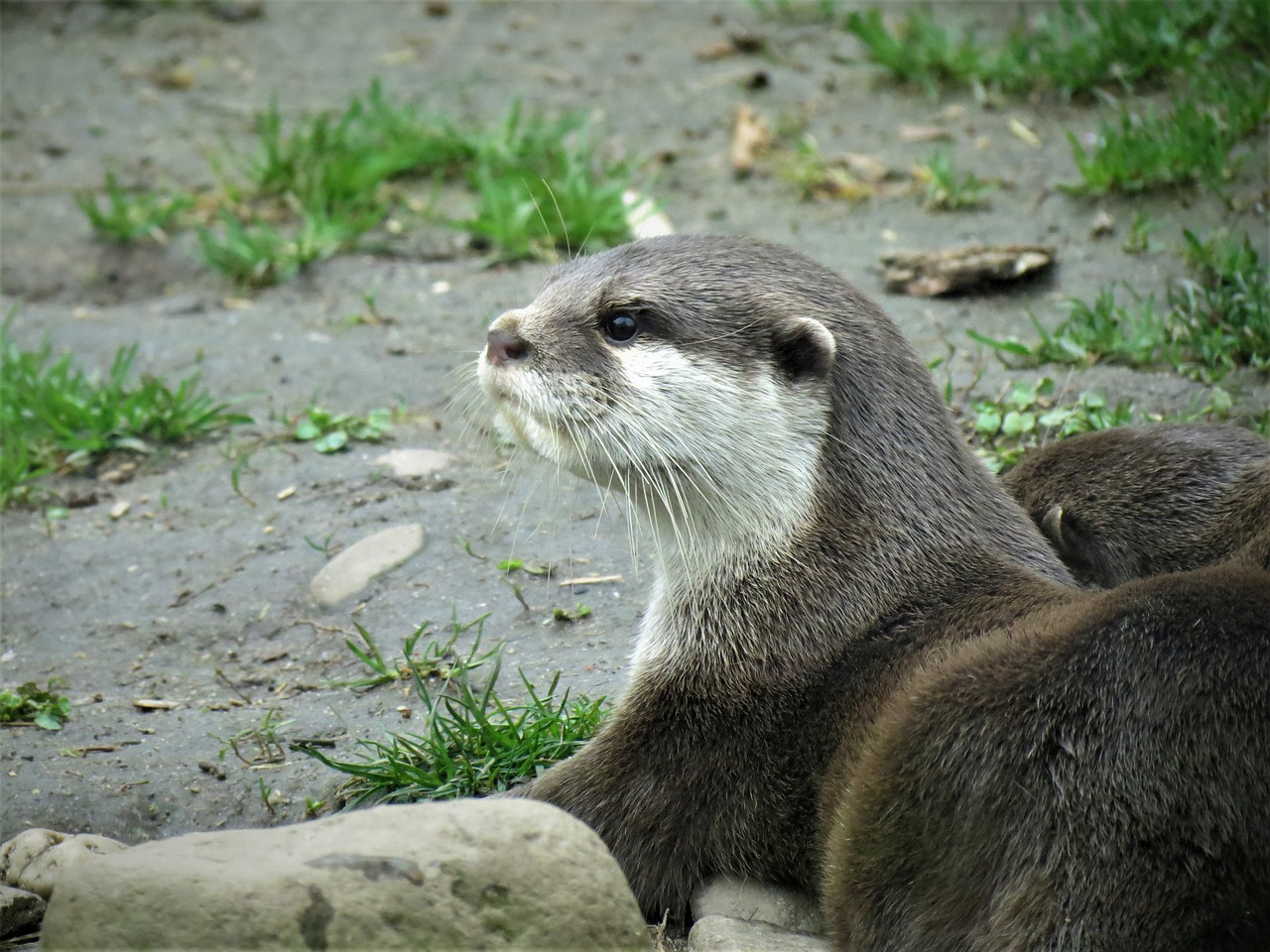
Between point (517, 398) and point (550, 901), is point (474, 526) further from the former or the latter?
point (550, 901)

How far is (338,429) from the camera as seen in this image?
4895 mm

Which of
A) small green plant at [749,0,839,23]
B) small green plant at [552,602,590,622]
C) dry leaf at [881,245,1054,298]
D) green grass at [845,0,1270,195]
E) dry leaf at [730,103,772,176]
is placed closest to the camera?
small green plant at [552,602,590,622]

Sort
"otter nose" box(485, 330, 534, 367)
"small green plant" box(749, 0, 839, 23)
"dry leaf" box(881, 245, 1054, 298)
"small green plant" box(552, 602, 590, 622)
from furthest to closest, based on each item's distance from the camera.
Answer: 1. "small green plant" box(749, 0, 839, 23)
2. "dry leaf" box(881, 245, 1054, 298)
3. "small green plant" box(552, 602, 590, 622)
4. "otter nose" box(485, 330, 534, 367)

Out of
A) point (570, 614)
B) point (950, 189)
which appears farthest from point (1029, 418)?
point (950, 189)

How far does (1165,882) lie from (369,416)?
3.35 metres

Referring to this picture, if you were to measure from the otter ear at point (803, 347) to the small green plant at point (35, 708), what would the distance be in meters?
2.02

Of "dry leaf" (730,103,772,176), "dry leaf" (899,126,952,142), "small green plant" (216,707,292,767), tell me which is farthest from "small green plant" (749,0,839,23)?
"small green plant" (216,707,292,767)

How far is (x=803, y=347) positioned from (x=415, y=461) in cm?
198

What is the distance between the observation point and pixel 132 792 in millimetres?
3303

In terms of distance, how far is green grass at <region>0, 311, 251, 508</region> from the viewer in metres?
4.94

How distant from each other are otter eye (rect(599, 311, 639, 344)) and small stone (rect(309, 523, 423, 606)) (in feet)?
4.20

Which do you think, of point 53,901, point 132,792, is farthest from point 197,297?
point 53,901

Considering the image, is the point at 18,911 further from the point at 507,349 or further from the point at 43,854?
the point at 507,349

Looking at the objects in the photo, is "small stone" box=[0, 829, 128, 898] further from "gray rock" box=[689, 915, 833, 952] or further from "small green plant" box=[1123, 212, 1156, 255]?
"small green plant" box=[1123, 212, 1156, 255]
